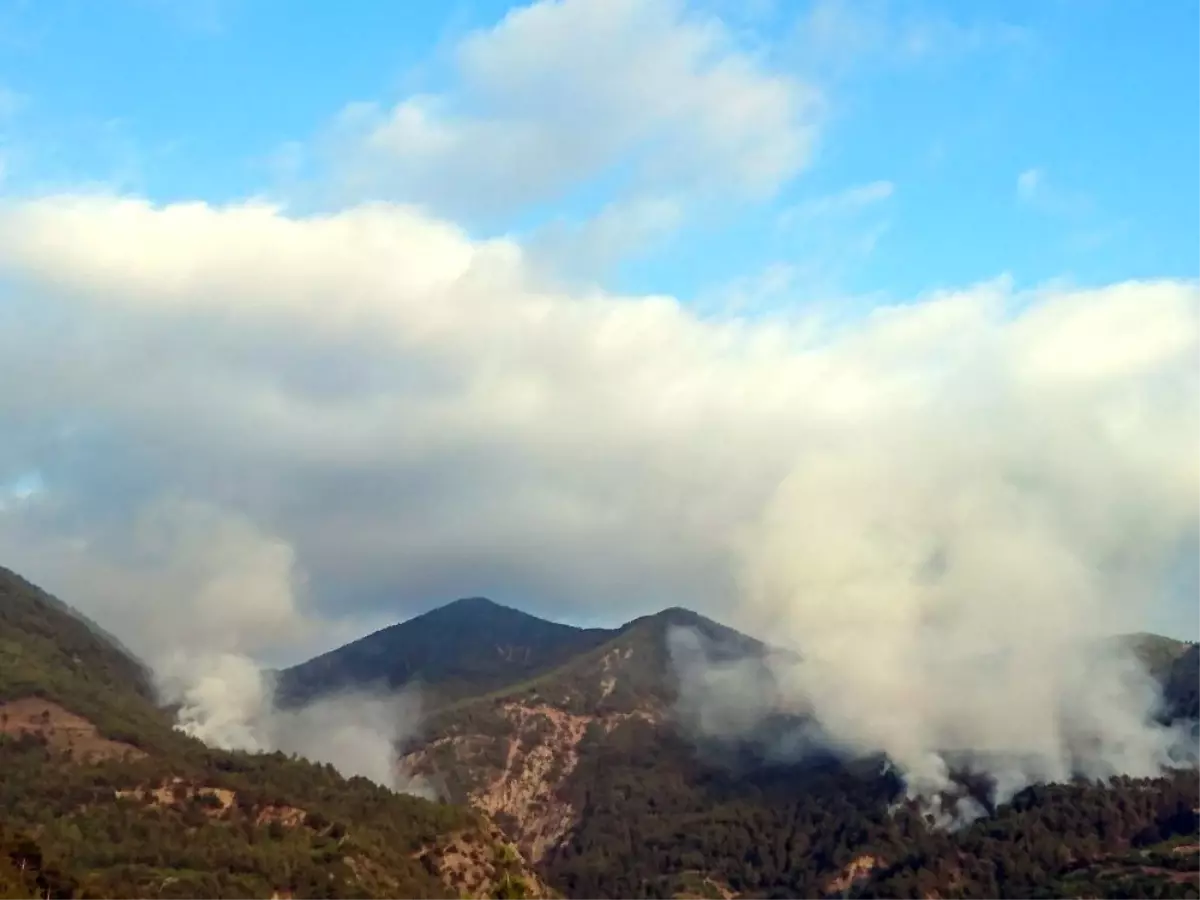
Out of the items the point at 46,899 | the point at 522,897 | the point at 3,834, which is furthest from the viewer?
the point at 3,834

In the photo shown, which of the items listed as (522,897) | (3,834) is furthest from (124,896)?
(522,897)

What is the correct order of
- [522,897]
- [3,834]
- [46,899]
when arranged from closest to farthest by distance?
[522,897] < [46,899] < [3,834]

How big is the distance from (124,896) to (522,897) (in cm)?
9117

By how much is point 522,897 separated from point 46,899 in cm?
7580

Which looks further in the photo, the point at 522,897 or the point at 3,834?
the point at 3,834

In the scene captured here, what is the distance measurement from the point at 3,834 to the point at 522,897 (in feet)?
320

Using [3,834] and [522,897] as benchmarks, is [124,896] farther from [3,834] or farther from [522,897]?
[522,897]

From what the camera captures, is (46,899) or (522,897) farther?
(46,899)

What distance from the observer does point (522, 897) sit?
13675cm

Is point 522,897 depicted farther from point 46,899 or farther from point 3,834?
point 3,834

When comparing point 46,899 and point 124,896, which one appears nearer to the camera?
point 46,899

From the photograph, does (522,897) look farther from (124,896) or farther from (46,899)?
(124,896)

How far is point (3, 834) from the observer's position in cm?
19338

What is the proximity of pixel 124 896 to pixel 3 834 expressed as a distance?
19836 millimetres
